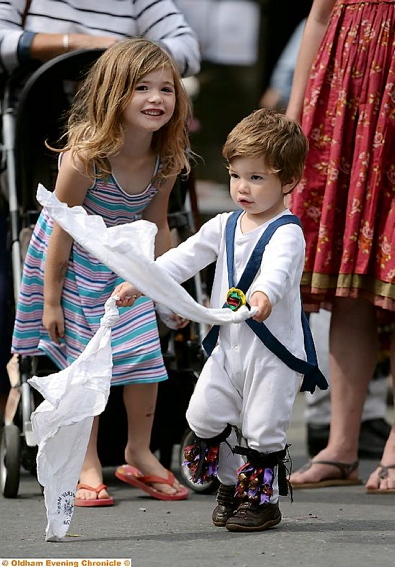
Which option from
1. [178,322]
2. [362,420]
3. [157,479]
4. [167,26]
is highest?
[167,26]

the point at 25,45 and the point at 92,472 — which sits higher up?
the point at 25,45

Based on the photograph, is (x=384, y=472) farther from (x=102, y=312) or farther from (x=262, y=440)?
(x=102, y=312)

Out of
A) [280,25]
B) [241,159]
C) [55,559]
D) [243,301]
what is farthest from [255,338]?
[280,25]

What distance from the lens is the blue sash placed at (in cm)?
335

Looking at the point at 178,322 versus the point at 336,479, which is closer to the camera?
the point at 178,322

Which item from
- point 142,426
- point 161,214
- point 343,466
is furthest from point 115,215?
point 343,466

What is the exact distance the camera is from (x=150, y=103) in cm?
379

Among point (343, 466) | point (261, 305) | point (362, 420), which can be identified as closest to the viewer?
point (261, 305)

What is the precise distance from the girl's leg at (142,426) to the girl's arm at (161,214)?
0.44 metres

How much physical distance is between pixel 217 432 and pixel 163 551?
1.47ft

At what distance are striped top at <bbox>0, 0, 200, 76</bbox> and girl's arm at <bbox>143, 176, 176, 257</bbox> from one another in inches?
23.3

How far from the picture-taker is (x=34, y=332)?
4.08m

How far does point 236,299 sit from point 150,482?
3.55 feet

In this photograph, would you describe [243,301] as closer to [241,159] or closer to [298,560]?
[241,159]
